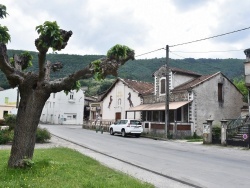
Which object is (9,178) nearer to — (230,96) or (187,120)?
(187,120)

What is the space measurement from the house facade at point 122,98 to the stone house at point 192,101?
324 centimetres

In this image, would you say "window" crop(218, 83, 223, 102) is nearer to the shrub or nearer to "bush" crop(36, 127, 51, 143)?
the shrub

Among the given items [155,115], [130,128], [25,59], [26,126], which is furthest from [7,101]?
[26,126]

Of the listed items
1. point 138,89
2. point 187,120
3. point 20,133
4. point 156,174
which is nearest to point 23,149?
point 20,133

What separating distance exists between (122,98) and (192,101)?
14.0 meters

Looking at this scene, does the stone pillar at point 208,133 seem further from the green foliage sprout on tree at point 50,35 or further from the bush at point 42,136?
the green foliage sprout on tree at point 50,35

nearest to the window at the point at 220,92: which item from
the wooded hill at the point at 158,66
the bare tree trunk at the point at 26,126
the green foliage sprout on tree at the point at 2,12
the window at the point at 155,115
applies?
the window at the point at 155,115

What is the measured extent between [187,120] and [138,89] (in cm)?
1102

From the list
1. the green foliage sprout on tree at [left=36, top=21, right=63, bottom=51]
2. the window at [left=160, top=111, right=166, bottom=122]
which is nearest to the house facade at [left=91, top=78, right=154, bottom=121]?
the window at [left=160, top=111, right=166, bottom=122]

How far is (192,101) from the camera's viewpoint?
29062 millimetres

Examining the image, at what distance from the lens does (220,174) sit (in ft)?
32.3

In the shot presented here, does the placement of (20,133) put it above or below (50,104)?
below

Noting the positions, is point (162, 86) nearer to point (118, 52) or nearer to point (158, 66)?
point (118, 52)

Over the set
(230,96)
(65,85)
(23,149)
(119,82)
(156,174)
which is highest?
(119,82)
